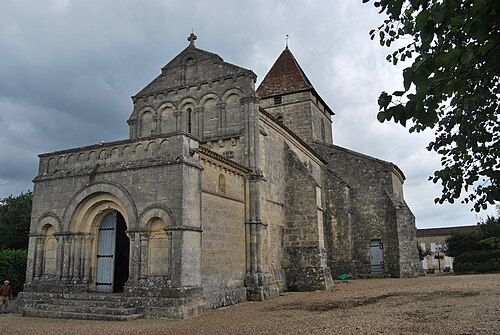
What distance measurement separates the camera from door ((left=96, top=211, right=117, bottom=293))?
14.4m

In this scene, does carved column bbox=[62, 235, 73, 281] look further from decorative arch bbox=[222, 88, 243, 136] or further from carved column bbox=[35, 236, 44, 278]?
decorative arch bbox=[222, 88, 243, 136]

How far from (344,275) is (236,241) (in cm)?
1197

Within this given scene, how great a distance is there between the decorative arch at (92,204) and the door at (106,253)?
1.45 ft

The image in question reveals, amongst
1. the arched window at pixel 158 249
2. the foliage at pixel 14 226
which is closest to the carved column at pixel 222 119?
the arched window at pixel 158 249

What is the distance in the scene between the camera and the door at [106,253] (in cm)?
1445

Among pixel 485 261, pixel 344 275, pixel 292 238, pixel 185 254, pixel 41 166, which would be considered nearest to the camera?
pixel 185 254

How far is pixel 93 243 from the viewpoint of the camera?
14.6m

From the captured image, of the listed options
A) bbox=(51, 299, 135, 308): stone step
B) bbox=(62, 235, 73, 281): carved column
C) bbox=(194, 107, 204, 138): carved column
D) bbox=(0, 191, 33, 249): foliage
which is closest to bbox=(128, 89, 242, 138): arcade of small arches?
bbox=(194, 107, 204, 138): carved column

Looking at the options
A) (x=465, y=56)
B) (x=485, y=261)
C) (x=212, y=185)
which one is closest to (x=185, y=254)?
(x=212, y=185)

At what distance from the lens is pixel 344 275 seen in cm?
2547

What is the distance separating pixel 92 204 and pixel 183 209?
150 inches

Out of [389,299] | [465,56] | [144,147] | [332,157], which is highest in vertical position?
[332,157]

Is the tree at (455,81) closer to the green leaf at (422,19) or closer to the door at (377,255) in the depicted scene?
the green leaf at (422,19)

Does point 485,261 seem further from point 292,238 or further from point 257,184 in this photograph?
point 257,184
